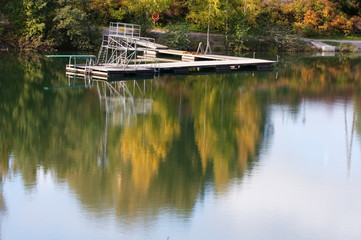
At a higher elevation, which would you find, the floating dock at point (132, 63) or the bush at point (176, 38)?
the bush at point (176, 38)

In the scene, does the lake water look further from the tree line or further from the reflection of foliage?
the tree line

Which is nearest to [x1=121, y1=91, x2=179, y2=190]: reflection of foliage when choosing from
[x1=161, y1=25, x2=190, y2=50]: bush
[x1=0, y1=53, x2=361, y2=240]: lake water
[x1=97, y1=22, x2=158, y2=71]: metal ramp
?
[x1=0, y1=53, x2=361, y2=240]: lake water

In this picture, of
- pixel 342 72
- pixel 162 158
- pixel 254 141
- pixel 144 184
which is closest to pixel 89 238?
pixel 144 184

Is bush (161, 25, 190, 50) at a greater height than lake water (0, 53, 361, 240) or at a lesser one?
greater

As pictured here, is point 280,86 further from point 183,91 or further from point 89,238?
point 89,238

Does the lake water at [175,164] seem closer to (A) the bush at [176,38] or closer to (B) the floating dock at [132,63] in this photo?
(B) the floating dock at [132,63]

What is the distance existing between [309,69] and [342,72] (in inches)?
66.5

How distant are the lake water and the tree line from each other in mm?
11802

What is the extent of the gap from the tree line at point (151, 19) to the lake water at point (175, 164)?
11.8 metres

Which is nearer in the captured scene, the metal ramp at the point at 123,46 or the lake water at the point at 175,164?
the lake water at the point at 175,164

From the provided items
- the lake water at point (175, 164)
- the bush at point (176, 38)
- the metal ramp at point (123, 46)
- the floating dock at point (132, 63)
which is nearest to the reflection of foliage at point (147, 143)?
the lake water at point (175, 164)

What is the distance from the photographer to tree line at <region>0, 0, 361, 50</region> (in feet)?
95.3

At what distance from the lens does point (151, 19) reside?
35625 millimetres

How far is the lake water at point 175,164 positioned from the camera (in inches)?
273
